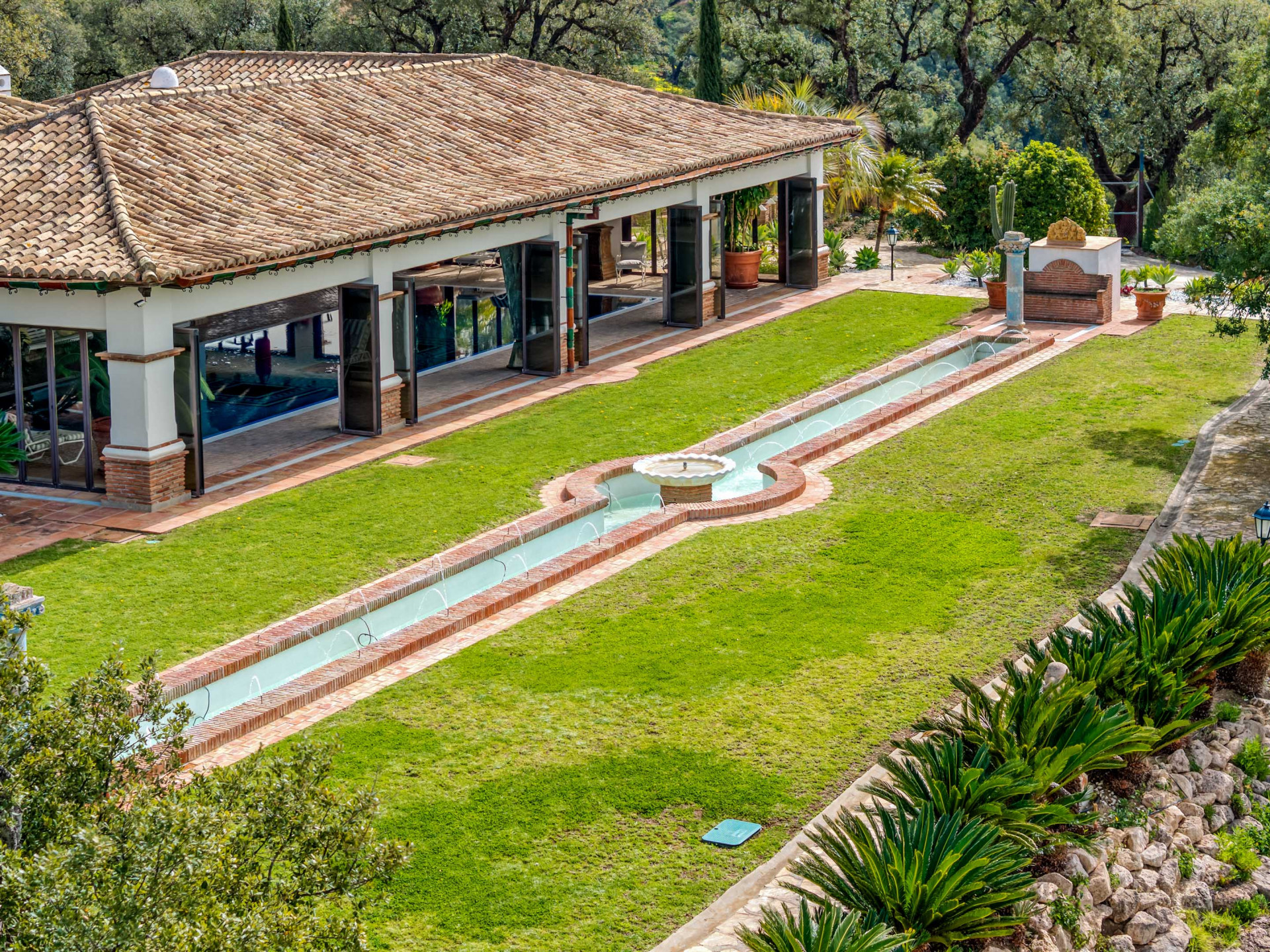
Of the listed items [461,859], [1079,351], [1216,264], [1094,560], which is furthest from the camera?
[1079,351]

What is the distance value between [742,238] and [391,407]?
14.2m

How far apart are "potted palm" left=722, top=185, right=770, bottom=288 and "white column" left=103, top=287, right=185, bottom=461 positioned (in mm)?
16978

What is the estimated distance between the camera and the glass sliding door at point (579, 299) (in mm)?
27328

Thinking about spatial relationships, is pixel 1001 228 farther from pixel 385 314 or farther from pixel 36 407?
pixel 36 407

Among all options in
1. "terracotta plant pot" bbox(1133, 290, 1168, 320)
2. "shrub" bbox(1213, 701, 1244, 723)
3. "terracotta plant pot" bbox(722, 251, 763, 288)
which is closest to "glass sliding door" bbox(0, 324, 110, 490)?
"shrub" bbox(1213, 701, 1244, 723)

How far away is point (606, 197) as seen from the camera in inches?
1059

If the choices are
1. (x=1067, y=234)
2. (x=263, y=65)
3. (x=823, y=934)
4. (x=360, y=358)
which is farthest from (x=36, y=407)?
(x=1067, y=234)

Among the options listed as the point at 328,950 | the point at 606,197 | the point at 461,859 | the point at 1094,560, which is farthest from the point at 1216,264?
the point at 328,950

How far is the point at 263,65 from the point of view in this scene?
3581 centimetres

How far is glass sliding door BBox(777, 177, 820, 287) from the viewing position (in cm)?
3491

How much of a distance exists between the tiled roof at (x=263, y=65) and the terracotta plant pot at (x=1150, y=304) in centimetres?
1441

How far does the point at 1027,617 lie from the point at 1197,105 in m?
35.1

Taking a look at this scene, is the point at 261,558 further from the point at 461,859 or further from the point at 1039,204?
the point at 1039,204

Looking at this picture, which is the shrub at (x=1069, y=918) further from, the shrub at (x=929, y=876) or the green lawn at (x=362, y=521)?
the green lawn at (x=362, y=521)
